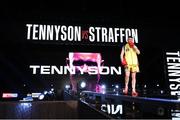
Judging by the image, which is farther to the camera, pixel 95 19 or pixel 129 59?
pixel 95 19

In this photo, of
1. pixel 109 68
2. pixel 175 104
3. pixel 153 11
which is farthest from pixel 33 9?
pixel 175 104

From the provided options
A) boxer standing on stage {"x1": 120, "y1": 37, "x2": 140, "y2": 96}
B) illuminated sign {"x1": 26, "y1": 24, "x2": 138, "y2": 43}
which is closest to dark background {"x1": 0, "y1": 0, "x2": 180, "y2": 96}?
illuminated sign {"x1": 26, "y1": 24, "x2": 138, "y2": 43}

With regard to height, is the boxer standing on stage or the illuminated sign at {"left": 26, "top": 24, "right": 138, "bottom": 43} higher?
the illuminated sign at {"left": 26, "top": 24, "right": 138, "bottom": 43}

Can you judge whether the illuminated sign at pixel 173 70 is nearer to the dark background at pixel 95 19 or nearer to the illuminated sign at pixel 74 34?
the dark background at pixel 95 19

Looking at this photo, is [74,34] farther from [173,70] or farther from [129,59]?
[173,70]

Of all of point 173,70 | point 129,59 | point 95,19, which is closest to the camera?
point 129,59

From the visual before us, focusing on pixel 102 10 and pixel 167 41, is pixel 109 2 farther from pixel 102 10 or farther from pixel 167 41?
pixel 167 41

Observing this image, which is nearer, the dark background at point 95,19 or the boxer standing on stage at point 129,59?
the boxer standing on stage at point 129,59

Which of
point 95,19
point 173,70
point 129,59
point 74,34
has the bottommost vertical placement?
point 173,70

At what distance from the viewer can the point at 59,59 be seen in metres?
13.2

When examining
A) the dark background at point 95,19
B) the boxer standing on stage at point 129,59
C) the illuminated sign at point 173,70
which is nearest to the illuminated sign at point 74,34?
the dark background at point 95,19

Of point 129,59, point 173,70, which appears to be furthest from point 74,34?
point 173,70

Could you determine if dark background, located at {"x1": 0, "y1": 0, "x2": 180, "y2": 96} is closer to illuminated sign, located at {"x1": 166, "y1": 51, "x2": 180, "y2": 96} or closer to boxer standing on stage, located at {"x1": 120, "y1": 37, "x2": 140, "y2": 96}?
illuminated sign, located at {"x1": 166, "y1": 51, "x2": 180, "y2": 96}

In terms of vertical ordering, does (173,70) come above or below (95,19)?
below
